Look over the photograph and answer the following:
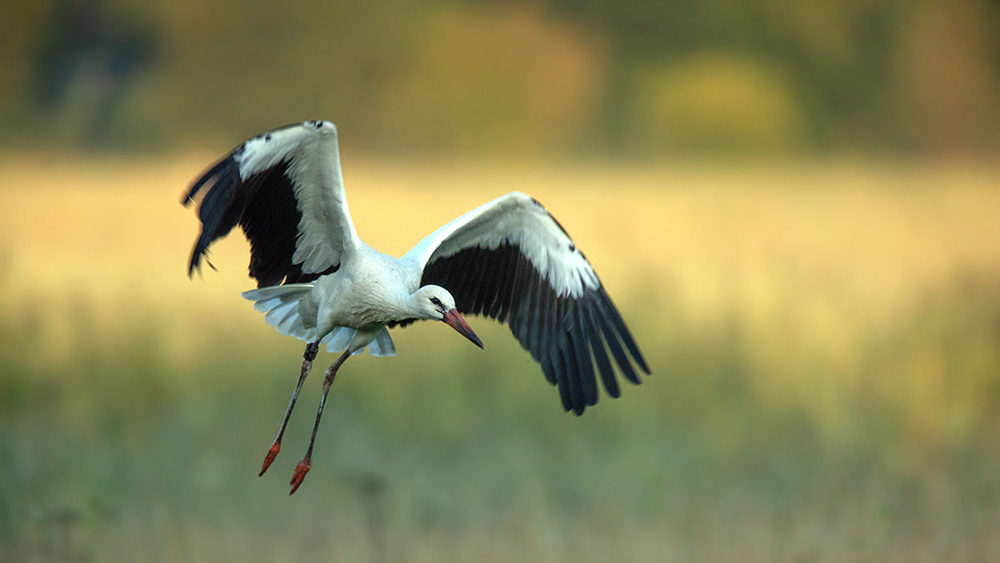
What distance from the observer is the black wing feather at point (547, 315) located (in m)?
6.64

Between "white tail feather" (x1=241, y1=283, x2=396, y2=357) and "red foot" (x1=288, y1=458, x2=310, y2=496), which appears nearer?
"red foot" (x1=288, y1=458, x2=310, y2=496)

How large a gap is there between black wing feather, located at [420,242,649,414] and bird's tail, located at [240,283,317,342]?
0.68 meters

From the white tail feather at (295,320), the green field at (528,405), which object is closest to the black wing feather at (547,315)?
the white tail feather at (295,320)

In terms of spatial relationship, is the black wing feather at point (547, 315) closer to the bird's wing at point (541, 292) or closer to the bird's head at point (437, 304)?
the bird's wing at point (541, 292)

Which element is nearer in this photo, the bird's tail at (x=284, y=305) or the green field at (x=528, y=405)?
the bird's tail at (x=284, y=305)

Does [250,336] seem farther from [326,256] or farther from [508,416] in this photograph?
[326,256]

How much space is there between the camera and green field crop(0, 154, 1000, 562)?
989 cm

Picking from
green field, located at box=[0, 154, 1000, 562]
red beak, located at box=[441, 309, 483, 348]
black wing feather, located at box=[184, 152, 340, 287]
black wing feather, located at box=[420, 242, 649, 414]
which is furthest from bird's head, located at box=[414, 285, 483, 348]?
green field, located at box=[0, 154, 1000, 562]

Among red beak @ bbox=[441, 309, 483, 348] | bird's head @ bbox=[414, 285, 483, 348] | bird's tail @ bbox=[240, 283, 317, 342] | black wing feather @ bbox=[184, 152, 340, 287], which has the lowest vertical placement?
red beak @ bbox=[441, 309, 483, 348]

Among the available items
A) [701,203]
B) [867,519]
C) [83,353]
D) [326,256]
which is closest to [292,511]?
[83,353]

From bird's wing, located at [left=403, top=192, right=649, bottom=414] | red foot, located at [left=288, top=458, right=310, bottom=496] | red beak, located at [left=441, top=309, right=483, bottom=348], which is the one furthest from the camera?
bird's wing, located at [left=403, top=192, right=649, bottom=414]

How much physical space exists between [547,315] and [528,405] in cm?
480

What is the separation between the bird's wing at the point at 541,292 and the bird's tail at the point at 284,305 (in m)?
0.83

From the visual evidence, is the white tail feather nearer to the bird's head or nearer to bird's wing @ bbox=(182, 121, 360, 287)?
bird's wing @ bbox=(182, 121, 360, 287)
